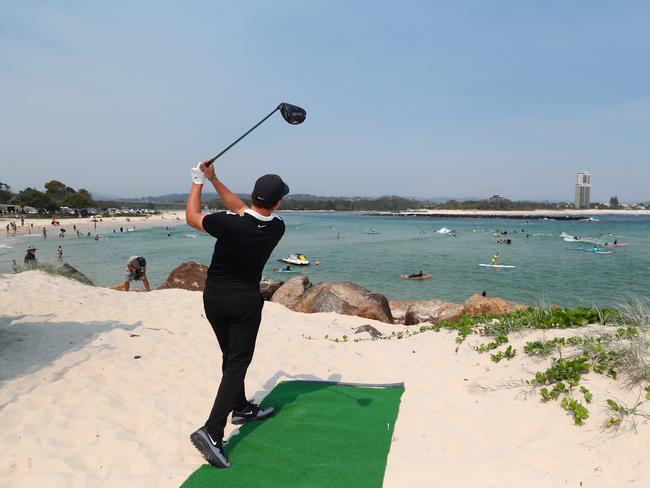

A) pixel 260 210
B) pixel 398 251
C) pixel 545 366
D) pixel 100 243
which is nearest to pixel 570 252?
pixel 398 251

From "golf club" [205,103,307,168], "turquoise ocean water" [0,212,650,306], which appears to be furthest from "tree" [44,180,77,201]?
"golf club" [205,103,307,168]

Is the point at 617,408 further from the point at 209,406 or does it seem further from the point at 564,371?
the point at 209,406

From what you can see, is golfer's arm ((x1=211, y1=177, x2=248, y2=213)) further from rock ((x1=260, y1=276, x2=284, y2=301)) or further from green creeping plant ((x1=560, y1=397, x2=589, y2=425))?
rock ((x1=260, y1=276, x2=284, y2=301))

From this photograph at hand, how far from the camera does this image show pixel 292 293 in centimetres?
1405

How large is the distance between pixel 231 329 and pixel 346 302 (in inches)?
353

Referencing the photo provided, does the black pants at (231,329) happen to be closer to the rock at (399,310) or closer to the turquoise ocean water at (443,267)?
the rock at (399,310)

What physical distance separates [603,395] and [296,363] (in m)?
3.83

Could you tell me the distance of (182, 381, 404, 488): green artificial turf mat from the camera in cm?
321

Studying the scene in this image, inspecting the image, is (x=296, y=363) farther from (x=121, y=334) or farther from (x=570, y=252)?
(x=570, y=252)

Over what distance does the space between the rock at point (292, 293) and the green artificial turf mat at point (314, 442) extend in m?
8.64

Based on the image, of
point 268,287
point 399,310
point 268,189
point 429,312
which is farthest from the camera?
point 268,287

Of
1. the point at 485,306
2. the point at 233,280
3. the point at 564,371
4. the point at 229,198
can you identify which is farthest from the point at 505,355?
the point at 485,306

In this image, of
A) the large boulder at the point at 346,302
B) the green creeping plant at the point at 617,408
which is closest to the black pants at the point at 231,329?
the green creeping plant at the point at 617,408

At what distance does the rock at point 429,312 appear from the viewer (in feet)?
39.9
